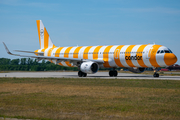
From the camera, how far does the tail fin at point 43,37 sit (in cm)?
4822

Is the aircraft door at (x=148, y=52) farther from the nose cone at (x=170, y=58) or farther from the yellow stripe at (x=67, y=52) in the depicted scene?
the yellow stripe at (x=67, y=52)

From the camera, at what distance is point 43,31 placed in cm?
4862

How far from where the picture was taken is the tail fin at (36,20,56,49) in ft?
158

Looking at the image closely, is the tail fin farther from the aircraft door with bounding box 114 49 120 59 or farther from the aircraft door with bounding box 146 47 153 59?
the aircraft door with bounding box 146 47 153 59

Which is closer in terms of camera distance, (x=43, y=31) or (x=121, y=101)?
(x=121, y=101)

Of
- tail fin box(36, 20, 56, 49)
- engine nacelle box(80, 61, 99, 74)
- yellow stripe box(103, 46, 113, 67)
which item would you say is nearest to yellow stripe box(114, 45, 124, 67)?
yellow stripe box(103, 46, 113, 67)

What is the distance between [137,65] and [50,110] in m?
24.8

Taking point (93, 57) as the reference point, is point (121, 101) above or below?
below

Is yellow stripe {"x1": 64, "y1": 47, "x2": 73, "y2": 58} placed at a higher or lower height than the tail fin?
lower

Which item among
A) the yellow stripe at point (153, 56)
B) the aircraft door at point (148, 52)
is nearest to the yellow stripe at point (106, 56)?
the aircraft door at point (148, 52)

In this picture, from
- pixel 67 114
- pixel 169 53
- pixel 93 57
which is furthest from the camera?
pixel 93 57

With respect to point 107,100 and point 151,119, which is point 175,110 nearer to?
point 151,119

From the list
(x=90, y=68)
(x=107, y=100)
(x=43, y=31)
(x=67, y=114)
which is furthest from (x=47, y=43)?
(x=67, y=114)

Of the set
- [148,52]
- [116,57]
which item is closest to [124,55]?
[116,57]
